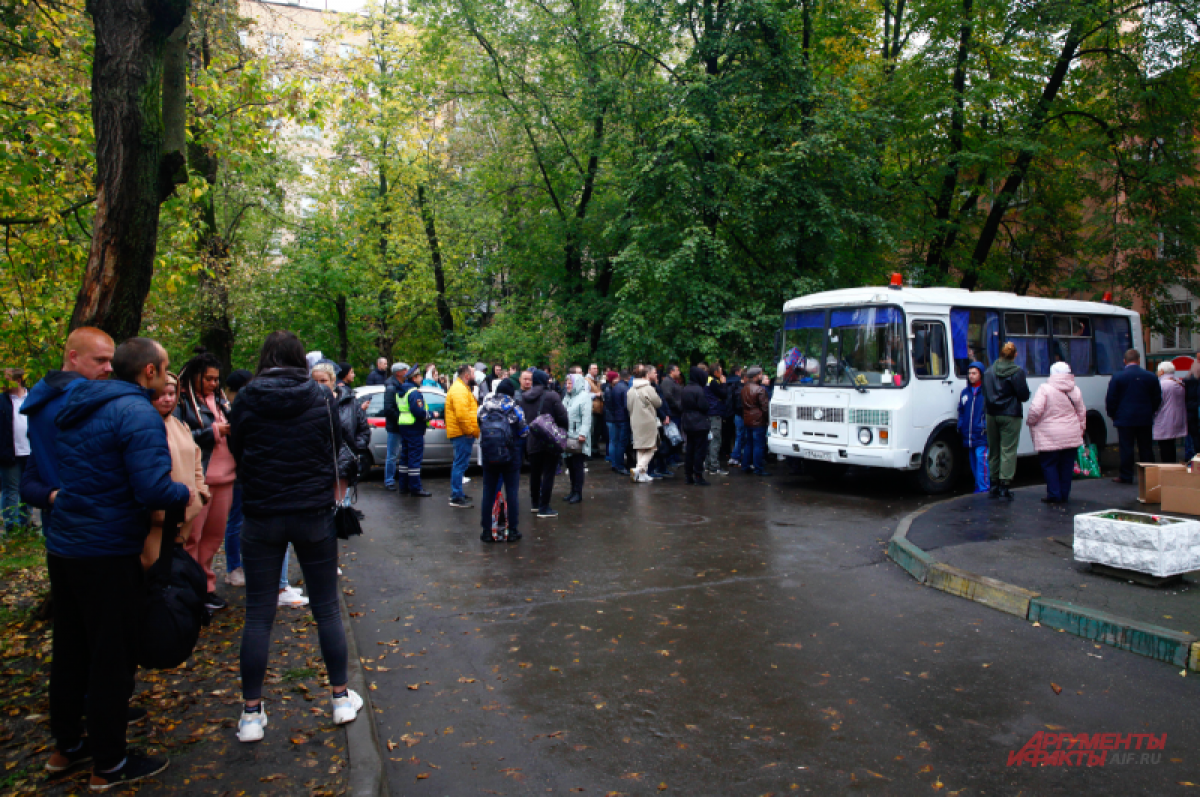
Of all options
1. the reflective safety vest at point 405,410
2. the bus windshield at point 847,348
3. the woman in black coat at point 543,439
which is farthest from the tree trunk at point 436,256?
the woman in black coat at point 543,439

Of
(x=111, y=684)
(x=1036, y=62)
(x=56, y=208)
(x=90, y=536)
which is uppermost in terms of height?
(x=1036, y=62)

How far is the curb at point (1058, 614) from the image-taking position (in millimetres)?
5281

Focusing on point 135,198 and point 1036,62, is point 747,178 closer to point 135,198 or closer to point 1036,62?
point 1036,62

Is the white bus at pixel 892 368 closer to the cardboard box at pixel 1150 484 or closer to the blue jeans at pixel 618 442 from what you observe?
the cardboard box at pixel 1150 484

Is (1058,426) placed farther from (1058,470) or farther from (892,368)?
(892,368)

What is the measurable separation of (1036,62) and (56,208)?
863 inches

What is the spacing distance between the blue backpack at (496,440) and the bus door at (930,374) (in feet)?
21.0

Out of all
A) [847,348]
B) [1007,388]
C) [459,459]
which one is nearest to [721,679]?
[459,459]

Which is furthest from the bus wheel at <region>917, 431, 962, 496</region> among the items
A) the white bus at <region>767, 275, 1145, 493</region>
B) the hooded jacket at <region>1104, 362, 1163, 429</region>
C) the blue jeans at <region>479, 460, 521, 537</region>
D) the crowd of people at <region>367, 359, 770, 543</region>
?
the blue jeans at <region>479, 460, 521, 537</region>

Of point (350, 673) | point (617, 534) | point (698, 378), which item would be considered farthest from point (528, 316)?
point (350, 673)

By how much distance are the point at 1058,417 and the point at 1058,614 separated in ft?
16.8

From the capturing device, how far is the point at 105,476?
3600 millimetres

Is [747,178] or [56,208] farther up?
[747,178]

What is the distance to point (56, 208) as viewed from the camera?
930cm
